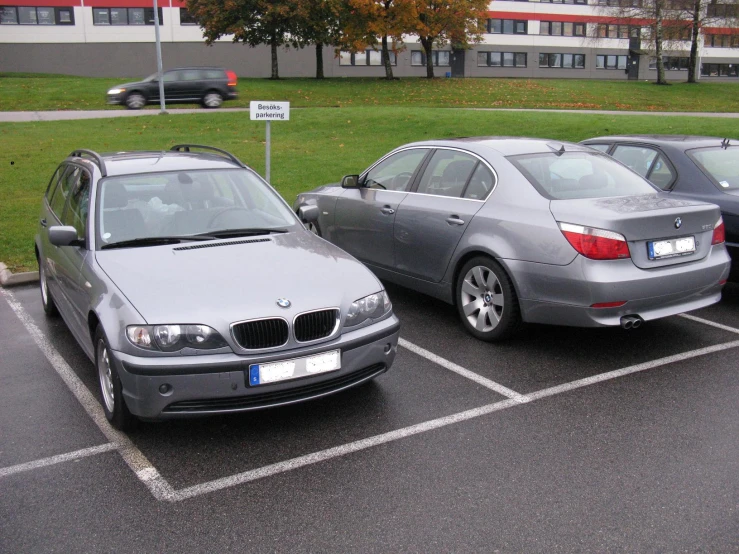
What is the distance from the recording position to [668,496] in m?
3.63

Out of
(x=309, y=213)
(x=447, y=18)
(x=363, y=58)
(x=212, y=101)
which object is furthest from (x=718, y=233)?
(x=363, y=58)

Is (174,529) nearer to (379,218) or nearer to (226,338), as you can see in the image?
(226,338)

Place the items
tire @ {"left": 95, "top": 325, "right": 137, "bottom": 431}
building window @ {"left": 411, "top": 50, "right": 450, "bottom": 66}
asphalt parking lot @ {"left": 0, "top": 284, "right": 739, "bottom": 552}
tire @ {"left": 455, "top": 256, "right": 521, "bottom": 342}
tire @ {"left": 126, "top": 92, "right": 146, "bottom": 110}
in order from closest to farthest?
1. asphalt parking lot @ {"left": 0, "top": 284, "right": 739, "bottom": 552}
2. tire @ {"left": 95, "top": 325, "right": 137, "bottom": 431}
3. tire @ {"left": 455, "top": 256, "right": 521, "bottom": 342}
4. tire @ {"left": 126, "top": 92, "right": 146, "bottom": 110}
5. building window @ {"left": 411, "top": 50, "right": 450, "bottom": 66}

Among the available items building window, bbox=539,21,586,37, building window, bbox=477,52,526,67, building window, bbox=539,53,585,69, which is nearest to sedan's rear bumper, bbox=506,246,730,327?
building window, bbox=477,52,526,67

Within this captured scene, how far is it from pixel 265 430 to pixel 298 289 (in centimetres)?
86

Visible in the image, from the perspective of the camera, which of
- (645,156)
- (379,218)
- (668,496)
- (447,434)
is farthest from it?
(645,156)

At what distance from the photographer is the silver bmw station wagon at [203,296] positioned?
13.2 feet

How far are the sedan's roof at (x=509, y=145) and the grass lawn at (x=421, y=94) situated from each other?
81.4 ft

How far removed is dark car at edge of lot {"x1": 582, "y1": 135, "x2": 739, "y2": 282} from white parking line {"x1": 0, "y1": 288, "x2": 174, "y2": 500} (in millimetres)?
5276

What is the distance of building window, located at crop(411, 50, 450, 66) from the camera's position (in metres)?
64.6

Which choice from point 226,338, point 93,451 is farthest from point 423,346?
point 93,451

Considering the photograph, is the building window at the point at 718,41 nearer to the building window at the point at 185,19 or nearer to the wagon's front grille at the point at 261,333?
the building window at the point at 185,19

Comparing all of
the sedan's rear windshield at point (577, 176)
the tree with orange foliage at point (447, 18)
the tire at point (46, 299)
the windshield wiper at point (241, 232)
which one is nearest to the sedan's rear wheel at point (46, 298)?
the tire at point (46, 299)

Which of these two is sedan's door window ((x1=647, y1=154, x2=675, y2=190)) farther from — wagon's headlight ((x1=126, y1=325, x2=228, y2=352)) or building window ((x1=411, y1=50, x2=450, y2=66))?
building window ((x1=411, y1=50, x2=450, y2=66))
